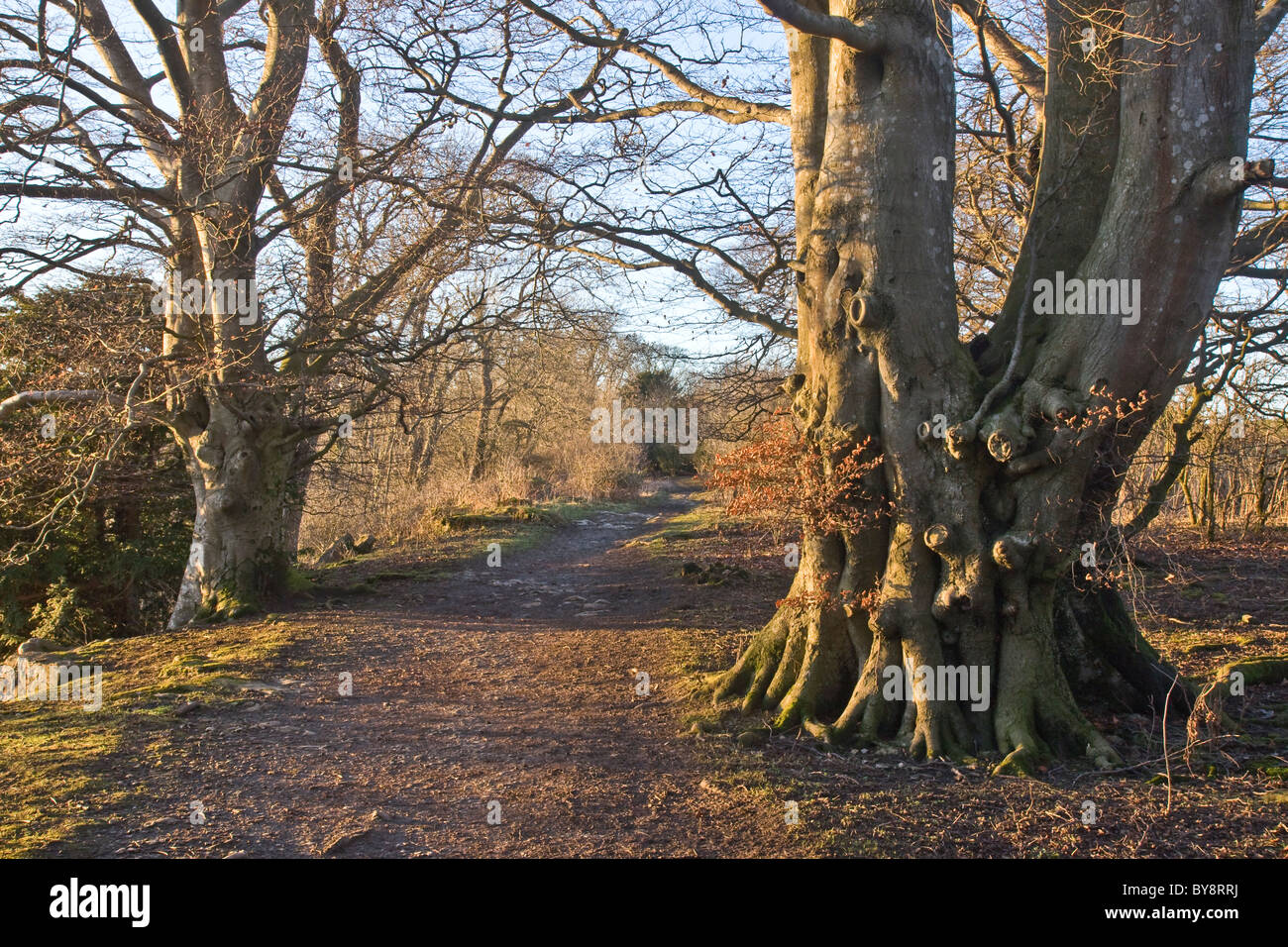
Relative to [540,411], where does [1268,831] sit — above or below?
below

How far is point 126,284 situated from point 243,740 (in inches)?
236

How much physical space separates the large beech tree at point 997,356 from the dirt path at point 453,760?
3.99 feet

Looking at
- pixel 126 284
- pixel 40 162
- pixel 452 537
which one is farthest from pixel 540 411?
pixel 40 162

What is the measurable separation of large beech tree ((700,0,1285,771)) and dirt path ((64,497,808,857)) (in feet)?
3.99

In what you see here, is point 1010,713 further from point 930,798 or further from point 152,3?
point 152,3

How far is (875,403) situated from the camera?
5371 mm

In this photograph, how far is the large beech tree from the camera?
4.63m

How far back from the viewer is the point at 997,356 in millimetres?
5570

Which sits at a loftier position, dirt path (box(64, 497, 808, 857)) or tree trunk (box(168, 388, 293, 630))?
tree trunk (box(168, 388, 293, 630))

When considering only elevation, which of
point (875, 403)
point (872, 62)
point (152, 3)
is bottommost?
point (875, 403)
